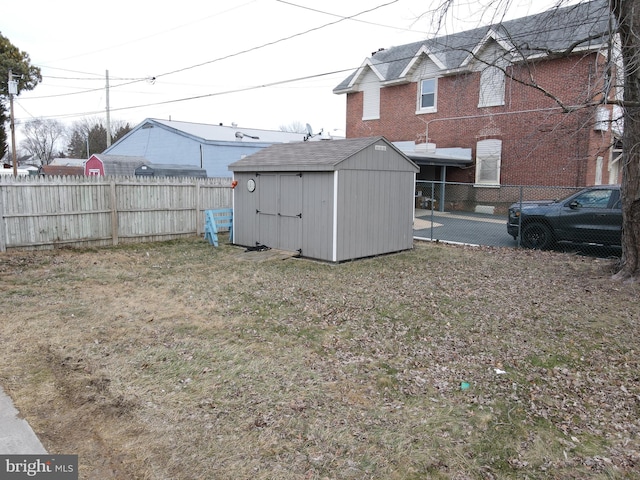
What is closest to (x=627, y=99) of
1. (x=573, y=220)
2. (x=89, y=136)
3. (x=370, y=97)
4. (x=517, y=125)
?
(x=573, y=220)

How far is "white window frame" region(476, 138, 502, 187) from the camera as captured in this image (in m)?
20.0

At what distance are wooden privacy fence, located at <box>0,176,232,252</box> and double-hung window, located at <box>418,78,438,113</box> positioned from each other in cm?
1199

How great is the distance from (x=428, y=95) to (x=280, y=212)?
14441 millimetres

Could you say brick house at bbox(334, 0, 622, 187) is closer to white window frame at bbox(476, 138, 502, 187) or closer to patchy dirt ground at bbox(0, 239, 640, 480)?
white window frame at bbox(476, 138, 502, 187)

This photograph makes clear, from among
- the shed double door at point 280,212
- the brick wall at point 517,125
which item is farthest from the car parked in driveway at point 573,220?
the shed double door at point 280,212

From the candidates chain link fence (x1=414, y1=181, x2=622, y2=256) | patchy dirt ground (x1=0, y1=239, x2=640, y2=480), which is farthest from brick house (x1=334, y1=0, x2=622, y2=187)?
patchy dirt ground (x1=0, y1=239, x2=640, y2=480)

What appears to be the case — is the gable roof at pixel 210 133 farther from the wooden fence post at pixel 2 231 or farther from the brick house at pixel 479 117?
the wooden fence post at pixel 2 231

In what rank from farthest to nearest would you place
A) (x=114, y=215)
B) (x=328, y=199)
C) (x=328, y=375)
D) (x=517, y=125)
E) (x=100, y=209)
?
1. (x=517, y=125)
2. (x=114, y=215)
3. (x=100, y=209)
4. (x=328, y=199)
5. (x=328, y=375)

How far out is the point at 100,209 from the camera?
40.6 feet

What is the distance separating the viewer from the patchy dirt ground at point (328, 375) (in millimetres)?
3221

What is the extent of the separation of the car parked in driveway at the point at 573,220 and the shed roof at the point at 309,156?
129 inches

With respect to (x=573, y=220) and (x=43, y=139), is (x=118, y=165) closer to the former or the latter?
(x=573, y=220)

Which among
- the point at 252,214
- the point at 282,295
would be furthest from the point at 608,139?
the point at 282,295

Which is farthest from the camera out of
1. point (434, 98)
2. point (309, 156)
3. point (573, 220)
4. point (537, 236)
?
point (434, 98)
